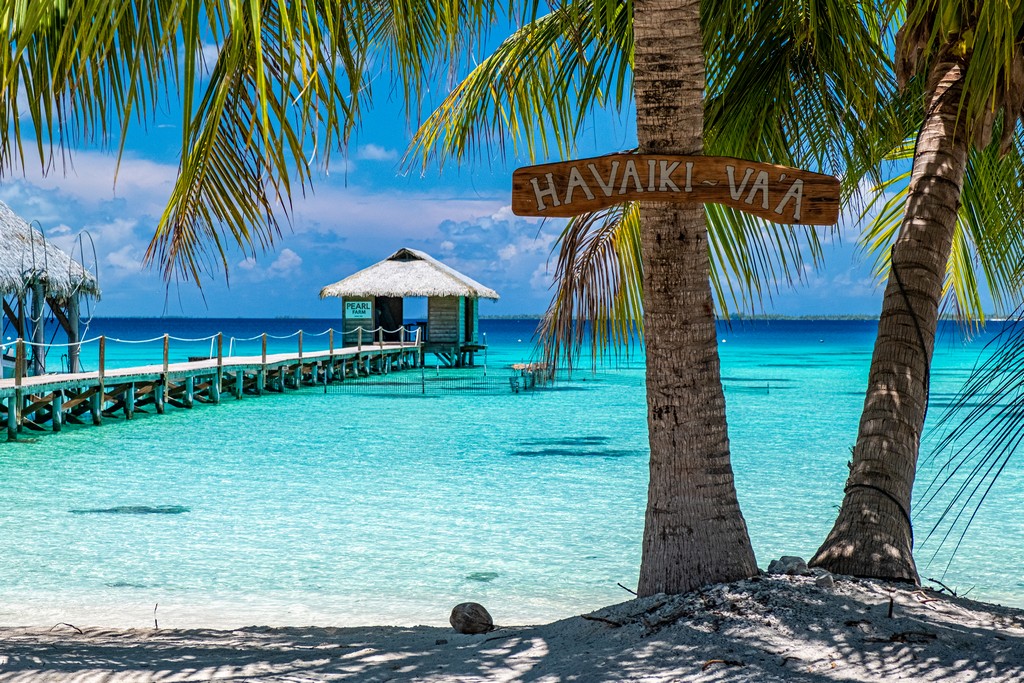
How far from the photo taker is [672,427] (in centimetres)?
369

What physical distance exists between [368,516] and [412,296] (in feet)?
Result: 69.6

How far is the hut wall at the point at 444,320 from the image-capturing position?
1274 inches

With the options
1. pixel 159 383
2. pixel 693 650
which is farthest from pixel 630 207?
pixel 159 383

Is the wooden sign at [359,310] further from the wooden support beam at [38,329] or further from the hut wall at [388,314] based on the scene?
the wooden support beam at [38,329]

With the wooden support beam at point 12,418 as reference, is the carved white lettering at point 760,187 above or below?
above

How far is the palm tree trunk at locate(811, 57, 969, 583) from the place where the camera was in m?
3.80

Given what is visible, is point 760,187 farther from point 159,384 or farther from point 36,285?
point 159,384

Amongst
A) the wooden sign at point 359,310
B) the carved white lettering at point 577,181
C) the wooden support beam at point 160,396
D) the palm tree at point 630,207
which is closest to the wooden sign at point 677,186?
the carved white lettering at point 577,181

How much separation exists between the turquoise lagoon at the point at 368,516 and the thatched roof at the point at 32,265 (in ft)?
8.32

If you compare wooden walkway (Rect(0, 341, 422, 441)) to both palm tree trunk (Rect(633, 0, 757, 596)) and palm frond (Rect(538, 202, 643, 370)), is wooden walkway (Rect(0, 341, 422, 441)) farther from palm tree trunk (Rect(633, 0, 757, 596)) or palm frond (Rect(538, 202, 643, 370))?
palm tree trunk (Rect(633, 0, 757, 596))

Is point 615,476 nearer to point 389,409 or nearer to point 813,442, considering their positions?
point 813,442

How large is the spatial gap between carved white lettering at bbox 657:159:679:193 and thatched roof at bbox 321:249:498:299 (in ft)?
86.7

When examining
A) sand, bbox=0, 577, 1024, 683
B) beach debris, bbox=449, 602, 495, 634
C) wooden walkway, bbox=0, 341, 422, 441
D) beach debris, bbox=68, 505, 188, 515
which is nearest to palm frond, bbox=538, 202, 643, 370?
beach debris, bbox=449, 602, 495, 634

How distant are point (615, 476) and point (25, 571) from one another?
7.17 metres
